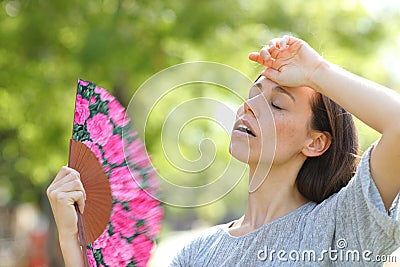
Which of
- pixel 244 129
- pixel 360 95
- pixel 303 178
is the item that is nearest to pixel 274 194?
pixel 303 178

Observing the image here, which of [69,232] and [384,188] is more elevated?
[69,232]

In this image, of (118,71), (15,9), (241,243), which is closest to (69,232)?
(241,243)

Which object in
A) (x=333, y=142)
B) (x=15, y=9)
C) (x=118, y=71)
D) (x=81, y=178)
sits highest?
(x=15, y=9)

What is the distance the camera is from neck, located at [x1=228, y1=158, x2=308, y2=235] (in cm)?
201

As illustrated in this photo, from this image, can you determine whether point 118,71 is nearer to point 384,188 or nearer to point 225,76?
point 225,76

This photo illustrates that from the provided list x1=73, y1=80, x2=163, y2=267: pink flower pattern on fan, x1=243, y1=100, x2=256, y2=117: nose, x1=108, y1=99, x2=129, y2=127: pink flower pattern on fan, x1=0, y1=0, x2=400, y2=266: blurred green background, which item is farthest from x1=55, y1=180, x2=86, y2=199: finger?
x1=0, y1=0, x2=400, y2=266: blurred green background

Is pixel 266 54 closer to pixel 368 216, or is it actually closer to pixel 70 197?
pixel 368 216

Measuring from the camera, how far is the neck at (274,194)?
2008mm

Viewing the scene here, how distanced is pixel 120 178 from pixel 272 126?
16.7 inches

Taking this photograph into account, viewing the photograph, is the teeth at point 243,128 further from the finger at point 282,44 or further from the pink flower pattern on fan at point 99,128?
the pink flower pattern on fan at point 99,128

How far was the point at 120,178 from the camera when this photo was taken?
2.06m

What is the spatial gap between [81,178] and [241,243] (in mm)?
433

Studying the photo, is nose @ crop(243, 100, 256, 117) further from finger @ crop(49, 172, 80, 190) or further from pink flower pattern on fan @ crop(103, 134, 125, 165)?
finger @ crop(49, 172, 80, 190)

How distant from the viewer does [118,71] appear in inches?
258
